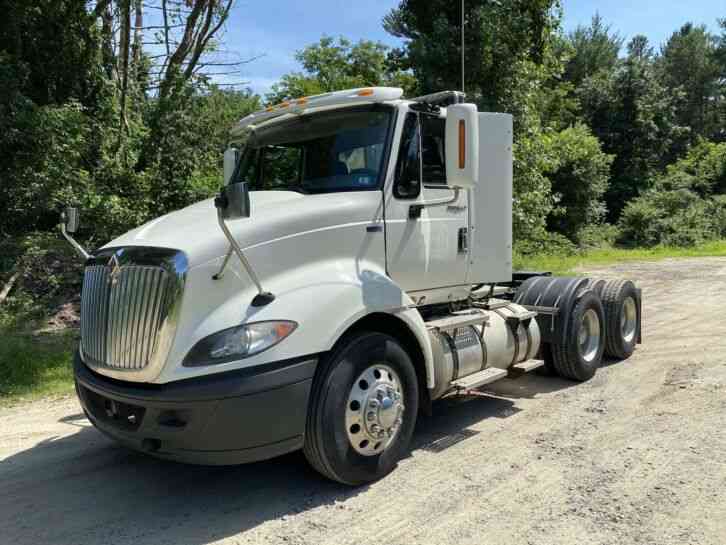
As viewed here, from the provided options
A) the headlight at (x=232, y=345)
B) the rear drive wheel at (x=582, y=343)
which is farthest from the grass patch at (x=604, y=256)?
the headlight at (x=232, y=345)

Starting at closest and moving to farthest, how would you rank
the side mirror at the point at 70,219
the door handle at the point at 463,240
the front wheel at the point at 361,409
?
the front wheel at the point at 361,409
the side mirror at the point at 70,219
the door handle at the point at 463,240

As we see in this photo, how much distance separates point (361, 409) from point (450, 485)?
81 cm

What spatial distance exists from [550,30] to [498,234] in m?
13.9

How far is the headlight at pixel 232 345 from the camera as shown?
11.5 ft

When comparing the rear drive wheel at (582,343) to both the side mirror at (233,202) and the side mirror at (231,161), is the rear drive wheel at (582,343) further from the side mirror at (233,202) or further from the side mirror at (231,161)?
the side mirror at (233,202)

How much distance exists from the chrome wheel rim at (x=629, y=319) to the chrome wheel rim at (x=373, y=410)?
4505 millimetres

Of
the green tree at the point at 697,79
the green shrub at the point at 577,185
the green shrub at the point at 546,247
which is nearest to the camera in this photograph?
the green shrub at the point at 546,247

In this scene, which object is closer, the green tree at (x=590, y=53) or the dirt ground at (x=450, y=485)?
the dirt ground at (x=450, y=485)

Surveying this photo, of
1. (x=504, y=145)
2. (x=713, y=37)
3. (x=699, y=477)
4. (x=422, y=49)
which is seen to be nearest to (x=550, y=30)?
(x=422, y=49)

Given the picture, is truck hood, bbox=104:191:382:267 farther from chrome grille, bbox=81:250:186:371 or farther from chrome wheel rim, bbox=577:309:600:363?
chrome wheel rim, bbox=577:309:600:363

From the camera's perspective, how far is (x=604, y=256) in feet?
78.4

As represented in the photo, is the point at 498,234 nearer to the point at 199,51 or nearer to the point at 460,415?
the point at 460,415

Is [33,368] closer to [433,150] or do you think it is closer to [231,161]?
[231,161]

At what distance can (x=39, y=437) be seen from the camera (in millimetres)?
5352
